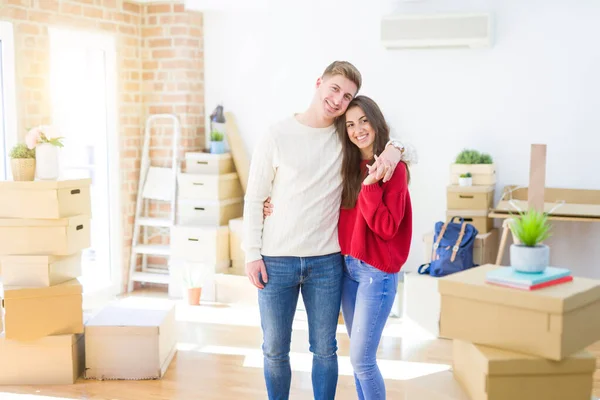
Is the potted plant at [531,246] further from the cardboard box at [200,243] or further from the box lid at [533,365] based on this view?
the cardboard box at [200,243]

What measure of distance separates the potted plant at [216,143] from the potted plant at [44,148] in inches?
84.3

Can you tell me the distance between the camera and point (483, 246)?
184 inches

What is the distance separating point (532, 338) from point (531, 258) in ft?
0.72

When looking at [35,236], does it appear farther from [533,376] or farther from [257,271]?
[533,376]

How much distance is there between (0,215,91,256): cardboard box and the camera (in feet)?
11.9

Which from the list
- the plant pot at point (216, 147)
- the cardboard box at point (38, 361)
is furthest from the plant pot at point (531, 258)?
the plant pot at point (216, 147)

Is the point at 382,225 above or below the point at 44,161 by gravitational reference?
below

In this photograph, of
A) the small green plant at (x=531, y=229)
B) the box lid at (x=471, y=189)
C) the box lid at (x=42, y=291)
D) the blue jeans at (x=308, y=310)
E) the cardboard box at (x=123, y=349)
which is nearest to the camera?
the small green plant at (x=531, y=229)

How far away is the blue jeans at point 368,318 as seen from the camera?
2.50 m

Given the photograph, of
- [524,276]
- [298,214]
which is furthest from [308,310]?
[524,276]

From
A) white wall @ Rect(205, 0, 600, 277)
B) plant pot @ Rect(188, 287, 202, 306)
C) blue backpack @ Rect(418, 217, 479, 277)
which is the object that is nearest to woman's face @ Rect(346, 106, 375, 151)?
blue backpack @ Rect(418, 217, 479, 277)

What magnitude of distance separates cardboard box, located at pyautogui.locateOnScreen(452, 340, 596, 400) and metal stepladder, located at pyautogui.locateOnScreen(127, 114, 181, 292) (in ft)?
13.6

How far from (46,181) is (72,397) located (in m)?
1.09

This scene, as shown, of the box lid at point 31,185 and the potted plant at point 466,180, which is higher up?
the box lid at point 31,185
